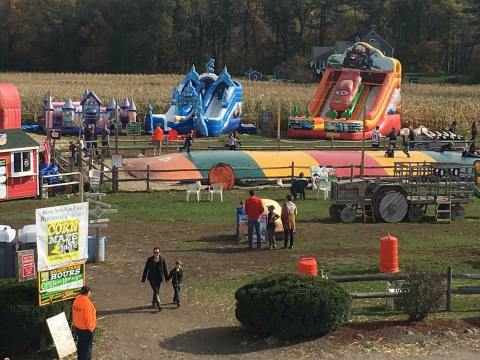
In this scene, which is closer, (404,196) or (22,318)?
(22,318)

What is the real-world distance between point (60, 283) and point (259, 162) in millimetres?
19689

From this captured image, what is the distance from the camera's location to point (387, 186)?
942 inches

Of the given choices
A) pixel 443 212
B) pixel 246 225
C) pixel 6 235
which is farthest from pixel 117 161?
pixel 6 235

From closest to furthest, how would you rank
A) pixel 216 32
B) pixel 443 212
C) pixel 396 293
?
pixel 396 293
pixel 443 212
pixel 216 32

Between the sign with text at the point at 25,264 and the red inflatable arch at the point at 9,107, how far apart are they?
39.4 ft

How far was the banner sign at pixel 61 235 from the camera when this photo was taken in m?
13.3

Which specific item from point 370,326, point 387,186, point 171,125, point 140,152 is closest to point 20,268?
point 370,326

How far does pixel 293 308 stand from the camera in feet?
43.3

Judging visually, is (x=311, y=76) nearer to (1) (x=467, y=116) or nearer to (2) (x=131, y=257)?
(1) (x=467, y=116)

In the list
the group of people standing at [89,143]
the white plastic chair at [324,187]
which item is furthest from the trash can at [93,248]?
the group of people standing at [89,143]

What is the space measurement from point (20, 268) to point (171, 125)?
31.3 metres

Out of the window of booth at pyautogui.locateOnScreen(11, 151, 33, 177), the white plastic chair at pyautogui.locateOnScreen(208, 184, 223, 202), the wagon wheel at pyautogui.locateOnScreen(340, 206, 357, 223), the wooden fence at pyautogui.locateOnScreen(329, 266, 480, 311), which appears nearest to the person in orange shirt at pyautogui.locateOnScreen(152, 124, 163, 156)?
the white plastic chair at pyautogui.locateOnScreen(208, 184, 223, 202)

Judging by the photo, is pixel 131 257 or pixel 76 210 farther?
pixel 131 257

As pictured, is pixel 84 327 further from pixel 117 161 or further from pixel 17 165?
pixel 117 161
